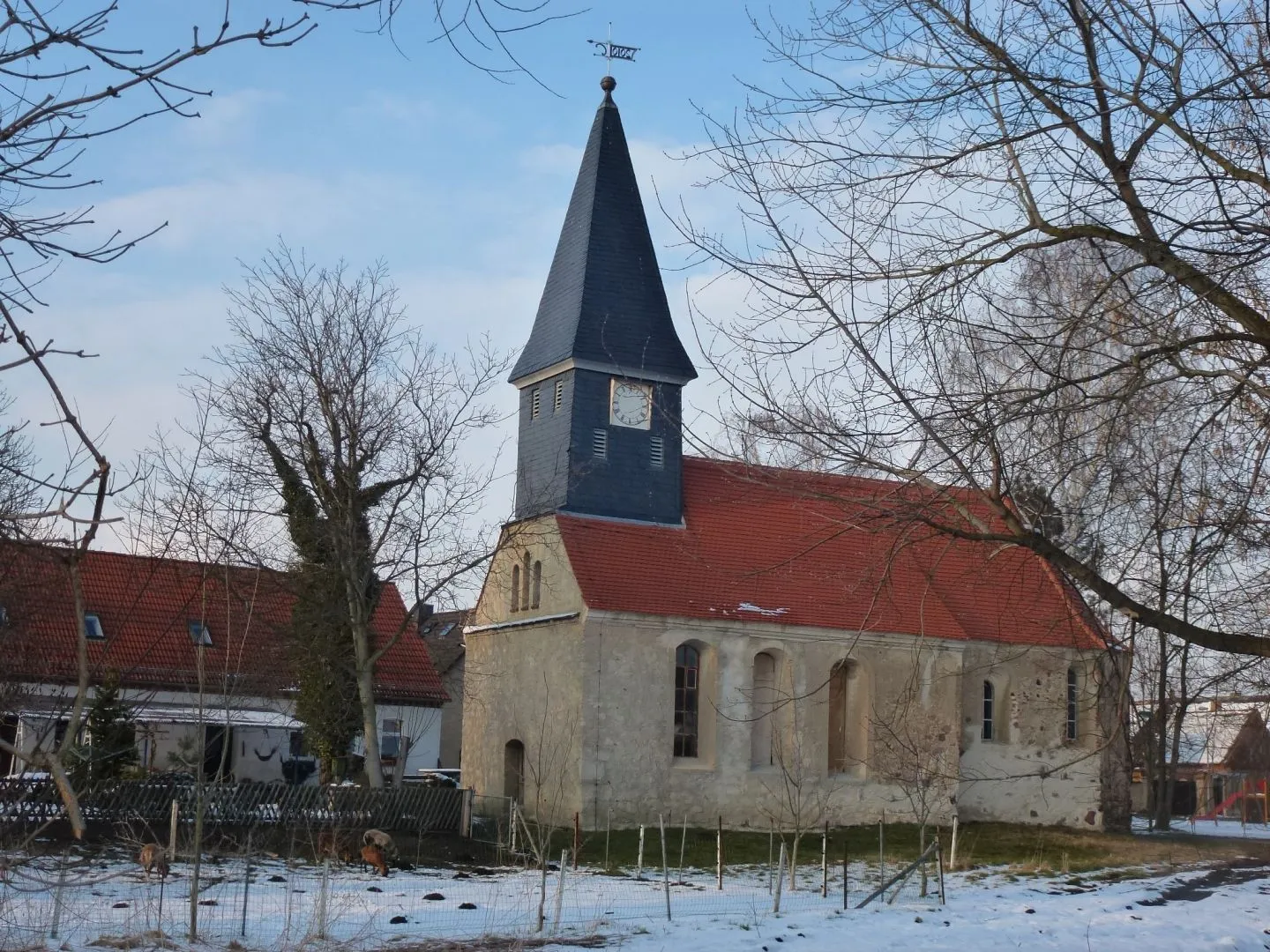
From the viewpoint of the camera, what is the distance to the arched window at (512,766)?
30.1 m

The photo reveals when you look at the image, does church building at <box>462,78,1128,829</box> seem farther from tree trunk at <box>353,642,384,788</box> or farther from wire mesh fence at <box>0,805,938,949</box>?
tree trunk at <box>353,642,384,788</box>

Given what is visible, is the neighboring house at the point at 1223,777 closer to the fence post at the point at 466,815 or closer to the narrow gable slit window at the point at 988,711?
the narrow gable slit window at the point at 988,711

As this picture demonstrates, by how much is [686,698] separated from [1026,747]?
28.6 ft

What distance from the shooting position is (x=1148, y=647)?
923 inches

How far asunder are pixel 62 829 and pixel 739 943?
11.8 metres

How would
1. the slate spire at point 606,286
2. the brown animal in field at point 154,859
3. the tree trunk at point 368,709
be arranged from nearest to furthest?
the brown animal in field at point 154,859 → the tree trunk at point 368,709 → the slate spire at point 606,286

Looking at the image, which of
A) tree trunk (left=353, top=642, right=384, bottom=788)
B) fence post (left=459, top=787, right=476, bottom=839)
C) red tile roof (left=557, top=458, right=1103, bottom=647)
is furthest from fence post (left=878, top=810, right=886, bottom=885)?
tree trunk (left=353, top=642, right=384, bottom=788)

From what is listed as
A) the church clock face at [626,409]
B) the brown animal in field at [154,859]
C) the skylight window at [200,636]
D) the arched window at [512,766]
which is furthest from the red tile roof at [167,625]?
the church clock face at [626,409]

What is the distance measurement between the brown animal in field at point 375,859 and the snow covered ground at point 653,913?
0.83 feet

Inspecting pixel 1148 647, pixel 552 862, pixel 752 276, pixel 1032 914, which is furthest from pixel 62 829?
pixel 1148 647

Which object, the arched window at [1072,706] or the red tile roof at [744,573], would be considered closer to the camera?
the red tile roof at [744,573]

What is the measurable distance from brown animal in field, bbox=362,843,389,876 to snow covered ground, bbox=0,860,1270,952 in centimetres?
25

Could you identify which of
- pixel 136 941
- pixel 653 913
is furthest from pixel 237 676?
pixel 653 913

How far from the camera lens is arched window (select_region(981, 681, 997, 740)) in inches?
1231
